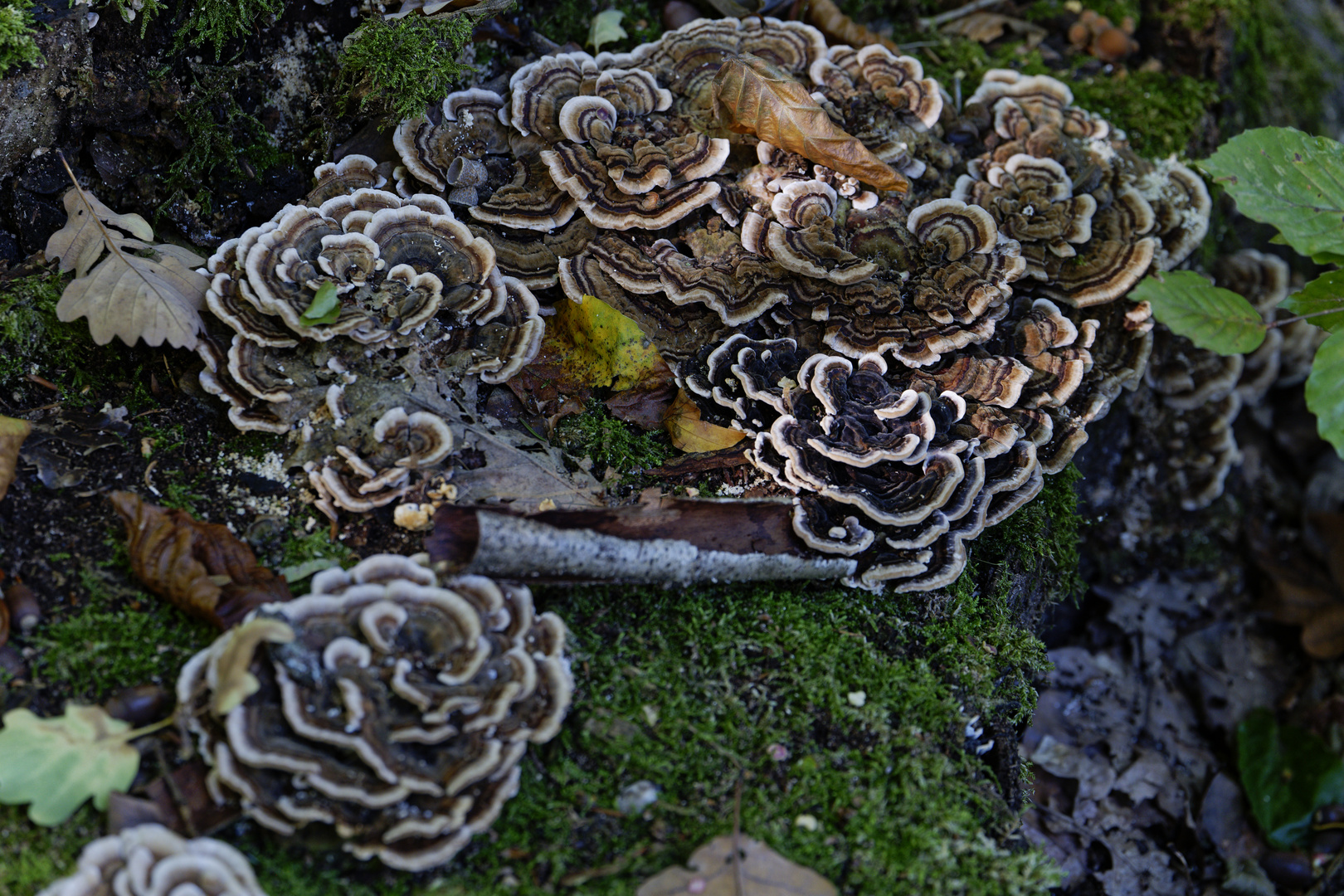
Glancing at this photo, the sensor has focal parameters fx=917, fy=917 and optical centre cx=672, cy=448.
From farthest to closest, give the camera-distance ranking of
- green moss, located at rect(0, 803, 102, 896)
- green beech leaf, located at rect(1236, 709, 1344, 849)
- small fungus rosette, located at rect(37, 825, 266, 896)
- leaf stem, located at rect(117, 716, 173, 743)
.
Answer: green beech leaf, located at rect(1236, 709, 1344, 849) < leaf stem, located at rect(117, 716, 173, 743) < green moss, located at rect(0, 803, 102, 896) < small fungus rosette, located at rect(37, 825, 266, 896)

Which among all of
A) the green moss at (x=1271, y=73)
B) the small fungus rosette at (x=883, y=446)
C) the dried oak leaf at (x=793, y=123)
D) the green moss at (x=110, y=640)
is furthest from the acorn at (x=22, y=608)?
the green moss at (x=1271, y=73)

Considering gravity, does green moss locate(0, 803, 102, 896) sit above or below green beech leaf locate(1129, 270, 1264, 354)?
below

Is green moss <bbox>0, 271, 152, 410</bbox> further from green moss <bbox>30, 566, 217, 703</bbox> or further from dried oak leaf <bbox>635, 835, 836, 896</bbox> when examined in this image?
dried oak leaf <bbox>635, 835, 836, 896</bbox>

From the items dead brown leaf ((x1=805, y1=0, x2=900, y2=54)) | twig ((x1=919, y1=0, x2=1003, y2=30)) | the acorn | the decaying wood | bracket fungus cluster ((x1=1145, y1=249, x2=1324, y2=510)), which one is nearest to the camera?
the acorn

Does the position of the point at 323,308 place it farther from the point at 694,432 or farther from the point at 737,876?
the point at 737,876

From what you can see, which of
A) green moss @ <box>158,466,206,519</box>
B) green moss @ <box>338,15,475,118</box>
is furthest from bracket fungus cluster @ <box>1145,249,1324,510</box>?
green moss @ <box>158,466,206,519</box>

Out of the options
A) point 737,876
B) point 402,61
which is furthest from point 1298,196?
point 402,61

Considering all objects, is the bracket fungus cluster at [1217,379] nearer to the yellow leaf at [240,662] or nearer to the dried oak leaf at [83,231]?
the yellow leaf at [240,662]
